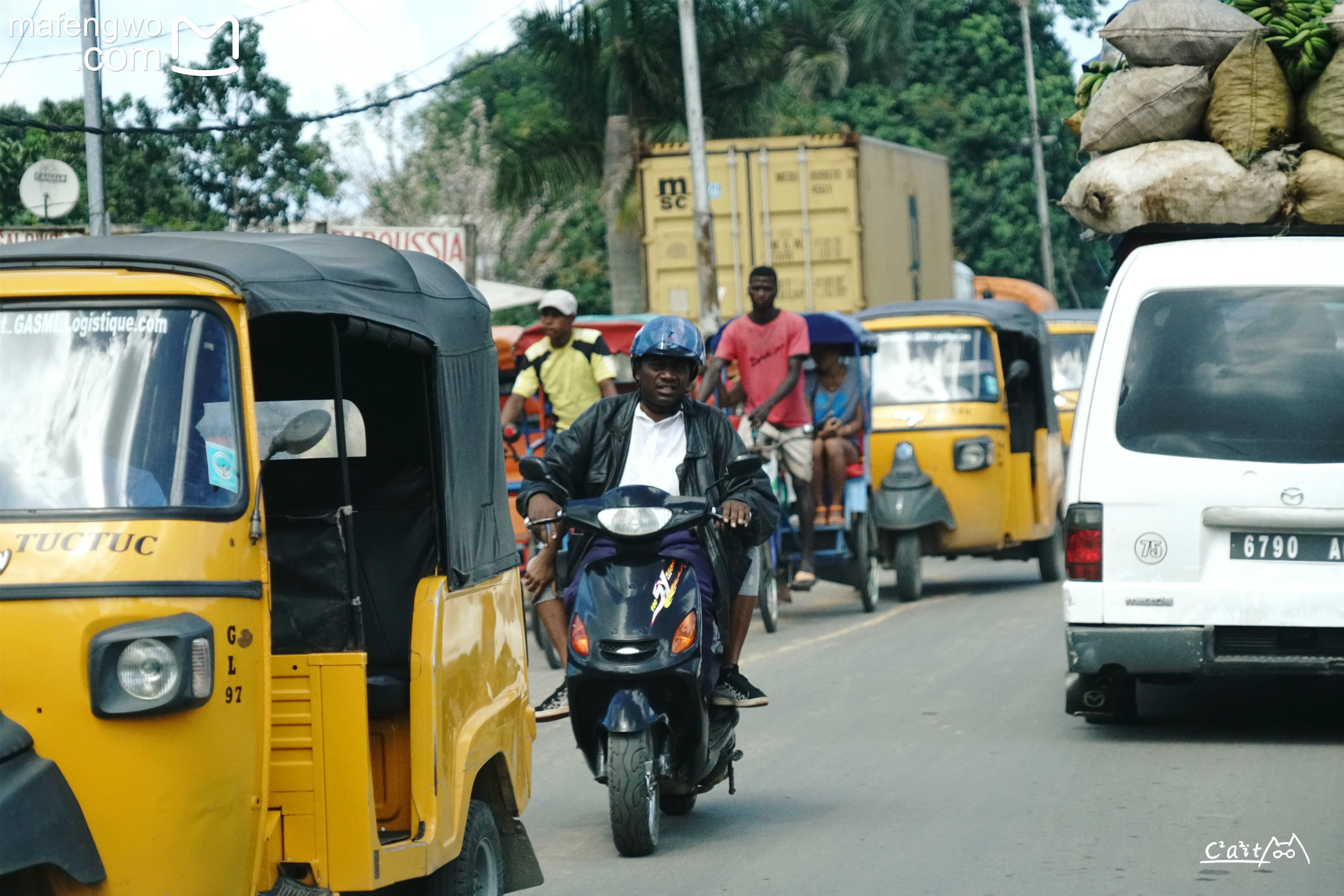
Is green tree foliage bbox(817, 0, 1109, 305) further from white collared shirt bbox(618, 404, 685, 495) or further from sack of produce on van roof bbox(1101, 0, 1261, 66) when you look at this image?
white collared shirt bbox(618, 404, 685, 495)

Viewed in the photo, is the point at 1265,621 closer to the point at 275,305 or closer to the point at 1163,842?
the point at 1163,842

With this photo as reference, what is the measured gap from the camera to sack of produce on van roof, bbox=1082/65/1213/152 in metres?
8.89

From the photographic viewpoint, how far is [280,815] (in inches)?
165

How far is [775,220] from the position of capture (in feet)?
76.8

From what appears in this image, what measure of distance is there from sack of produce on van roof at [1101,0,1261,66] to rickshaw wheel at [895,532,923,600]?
20.4 ft

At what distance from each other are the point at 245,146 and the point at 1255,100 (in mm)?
18275

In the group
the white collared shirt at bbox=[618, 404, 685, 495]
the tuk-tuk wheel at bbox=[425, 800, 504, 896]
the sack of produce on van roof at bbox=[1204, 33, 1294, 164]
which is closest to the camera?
the tuk-tuk wheel at bbox=[425, 800, 504, 896]

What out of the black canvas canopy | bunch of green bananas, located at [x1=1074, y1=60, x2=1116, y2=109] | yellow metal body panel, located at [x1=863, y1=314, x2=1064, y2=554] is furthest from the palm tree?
the black canvas canopy

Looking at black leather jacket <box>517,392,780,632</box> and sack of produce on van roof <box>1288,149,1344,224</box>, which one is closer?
black leather jacket <box>517,392,780,632</box>

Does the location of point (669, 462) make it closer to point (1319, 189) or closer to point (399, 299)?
point (399, 299)

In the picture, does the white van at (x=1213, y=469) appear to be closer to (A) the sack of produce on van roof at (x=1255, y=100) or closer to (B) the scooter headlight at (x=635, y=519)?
(A) the sack of produce on van roof at (x=1255, y=100)

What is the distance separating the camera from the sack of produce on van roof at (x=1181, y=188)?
855cm

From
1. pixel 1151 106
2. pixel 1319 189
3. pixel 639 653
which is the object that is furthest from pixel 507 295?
pixel 639 653

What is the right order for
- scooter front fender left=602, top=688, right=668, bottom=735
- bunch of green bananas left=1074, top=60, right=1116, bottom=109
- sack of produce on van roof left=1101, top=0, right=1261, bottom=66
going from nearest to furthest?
1. scooter front fender left=602, top=688, right=668, bottom=735
2. sack of produce on van roof left=1101, top=0, right=1261, bottom=66
3. bunch of green bananas left=1074, top=60, right=1116, bottom=109
